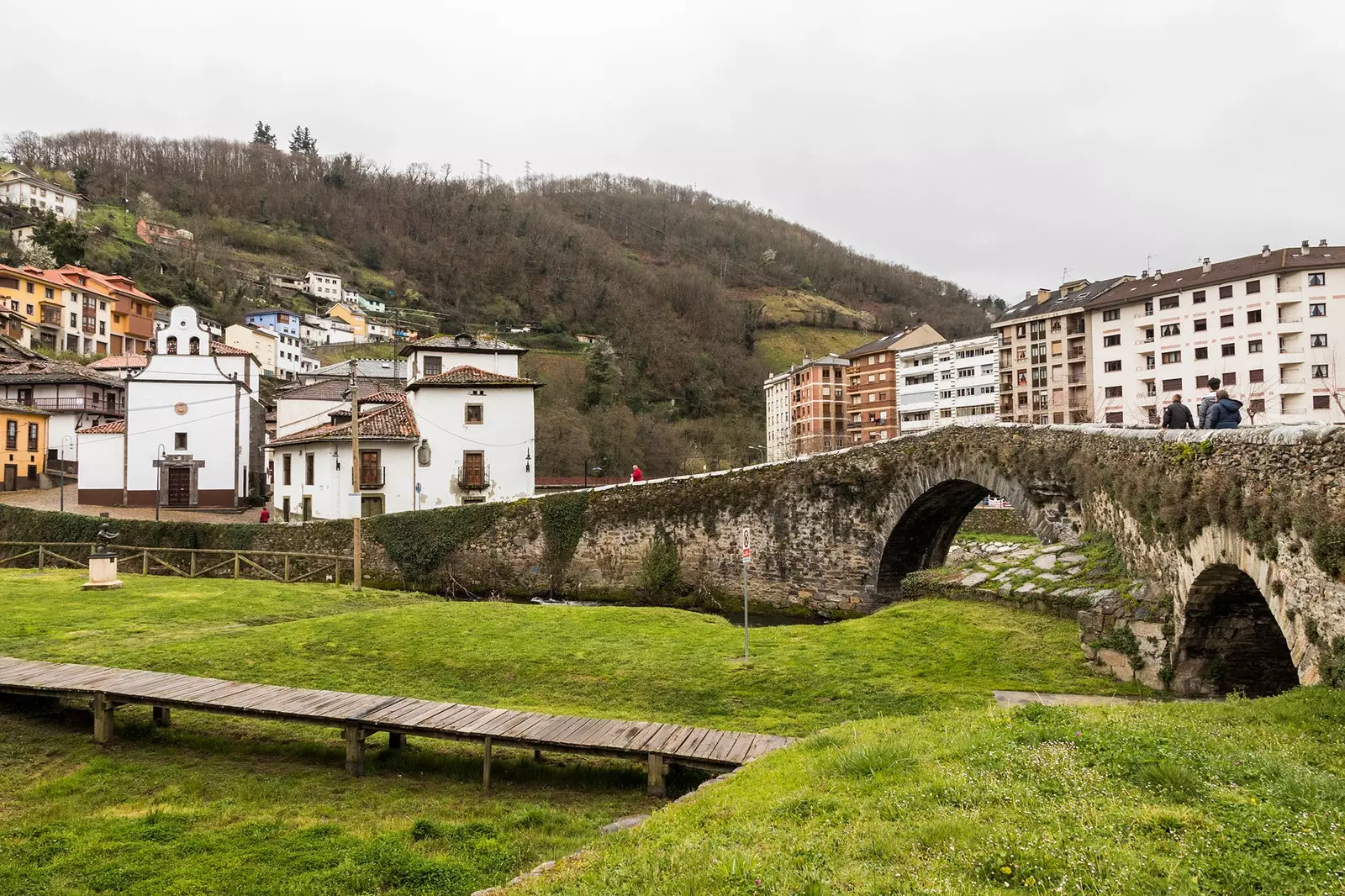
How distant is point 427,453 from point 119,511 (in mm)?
15995

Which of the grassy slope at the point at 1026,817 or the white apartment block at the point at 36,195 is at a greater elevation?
the white apartment block at the point at 36,195

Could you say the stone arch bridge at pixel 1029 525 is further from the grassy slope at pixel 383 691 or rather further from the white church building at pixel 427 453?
the white church building at pixel 427 453

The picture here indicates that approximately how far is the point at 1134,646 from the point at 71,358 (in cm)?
7877

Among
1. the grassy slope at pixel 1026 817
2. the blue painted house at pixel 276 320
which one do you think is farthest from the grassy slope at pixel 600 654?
the blue painted house at pixel 276 320

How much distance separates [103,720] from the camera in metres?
8.70

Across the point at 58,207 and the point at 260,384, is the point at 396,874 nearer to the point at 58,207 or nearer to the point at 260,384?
the point at 260,384

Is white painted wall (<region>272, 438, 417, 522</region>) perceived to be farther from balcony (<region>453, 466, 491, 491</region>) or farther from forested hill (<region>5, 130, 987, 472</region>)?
forested hill (<region>5, 130, 987, 472</region>)

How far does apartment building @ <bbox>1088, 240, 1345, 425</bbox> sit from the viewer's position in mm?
51438

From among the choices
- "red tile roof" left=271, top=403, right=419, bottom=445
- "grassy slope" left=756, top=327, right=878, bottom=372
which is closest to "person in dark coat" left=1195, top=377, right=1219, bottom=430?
"red tile roof" left=271, top=403, right=419, bottom=445

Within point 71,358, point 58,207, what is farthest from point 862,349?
point 58,207

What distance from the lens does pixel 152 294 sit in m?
83.4

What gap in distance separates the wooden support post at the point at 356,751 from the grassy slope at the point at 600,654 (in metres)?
2.46

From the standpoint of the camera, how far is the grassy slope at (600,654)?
10672 millimetres

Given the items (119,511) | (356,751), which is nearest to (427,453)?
(119,511)
